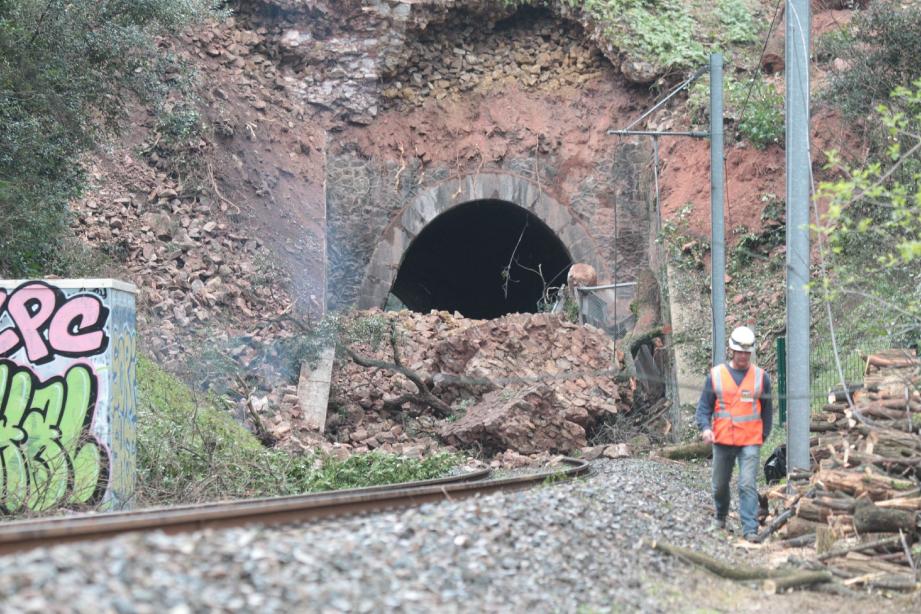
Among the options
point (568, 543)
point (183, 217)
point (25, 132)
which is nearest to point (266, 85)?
point (183, 217)

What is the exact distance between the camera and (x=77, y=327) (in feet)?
30.1

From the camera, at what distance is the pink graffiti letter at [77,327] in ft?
30.0

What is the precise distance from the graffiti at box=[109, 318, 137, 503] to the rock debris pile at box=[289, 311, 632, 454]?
21.0 feet

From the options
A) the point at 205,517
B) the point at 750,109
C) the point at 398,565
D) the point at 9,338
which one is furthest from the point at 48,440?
the point at 750,109

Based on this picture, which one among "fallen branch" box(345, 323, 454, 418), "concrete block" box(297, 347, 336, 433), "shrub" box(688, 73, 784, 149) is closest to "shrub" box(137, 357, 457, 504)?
"concrete block" box(297, 347, 336, 433)

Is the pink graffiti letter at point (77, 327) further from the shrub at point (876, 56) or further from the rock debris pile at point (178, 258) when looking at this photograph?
the shrub at point (876, 56)

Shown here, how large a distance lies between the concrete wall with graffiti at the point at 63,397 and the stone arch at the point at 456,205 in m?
14.0

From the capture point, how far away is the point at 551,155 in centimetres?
2425

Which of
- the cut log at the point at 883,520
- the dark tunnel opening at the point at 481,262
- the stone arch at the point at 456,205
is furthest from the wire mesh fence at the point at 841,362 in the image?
the dark tunnel opening at the point at 481,262

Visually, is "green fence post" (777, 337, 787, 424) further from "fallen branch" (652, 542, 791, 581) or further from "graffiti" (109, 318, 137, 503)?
"graffiti" (109, 318, 137, 503)

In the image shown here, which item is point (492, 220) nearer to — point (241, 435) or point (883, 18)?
point (883, 18)

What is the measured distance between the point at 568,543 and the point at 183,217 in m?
15.1

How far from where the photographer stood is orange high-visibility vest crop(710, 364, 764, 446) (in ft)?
27.7

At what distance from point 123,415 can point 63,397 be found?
580mm
